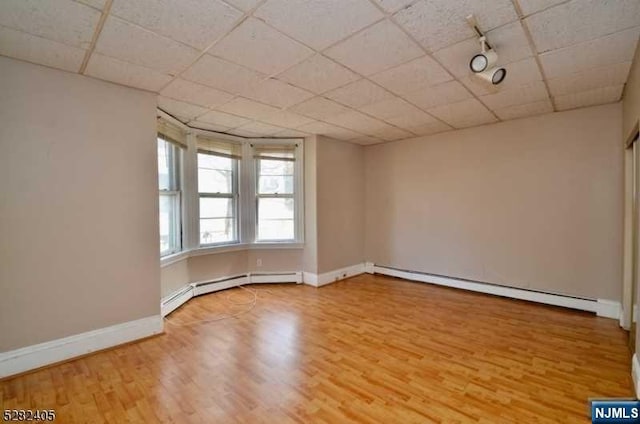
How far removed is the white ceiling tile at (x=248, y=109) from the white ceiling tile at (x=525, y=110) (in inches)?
113

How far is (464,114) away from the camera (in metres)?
3.93

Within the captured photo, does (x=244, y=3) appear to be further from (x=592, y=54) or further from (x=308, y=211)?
(x=308, y=211)

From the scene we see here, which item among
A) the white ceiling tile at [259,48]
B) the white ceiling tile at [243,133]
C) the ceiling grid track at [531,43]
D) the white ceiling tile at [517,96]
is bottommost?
the white ceiling tile at [243,133]

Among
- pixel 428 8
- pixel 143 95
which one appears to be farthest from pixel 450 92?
pixel 143 95

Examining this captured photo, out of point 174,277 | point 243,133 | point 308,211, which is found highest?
point 243,133

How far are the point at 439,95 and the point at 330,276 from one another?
3.27 metres

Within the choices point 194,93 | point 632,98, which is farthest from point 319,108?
point 632,98

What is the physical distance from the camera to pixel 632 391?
84.0 inches

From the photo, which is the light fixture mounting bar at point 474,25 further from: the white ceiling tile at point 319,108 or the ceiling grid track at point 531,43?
the white ceiling tile at point 319,108

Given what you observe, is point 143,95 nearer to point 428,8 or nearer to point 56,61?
point 56,61

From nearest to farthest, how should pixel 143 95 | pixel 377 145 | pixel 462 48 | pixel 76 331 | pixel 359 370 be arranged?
pixel 462 48, pixel 359 370, pixel 76 331, pixel 143 95, pixel 377 145

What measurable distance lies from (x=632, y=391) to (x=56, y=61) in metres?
5.03

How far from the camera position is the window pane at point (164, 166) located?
12.7 feet

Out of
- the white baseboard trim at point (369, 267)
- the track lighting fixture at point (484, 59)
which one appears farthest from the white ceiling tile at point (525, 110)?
the white baseboard trim at point (369, 267)
